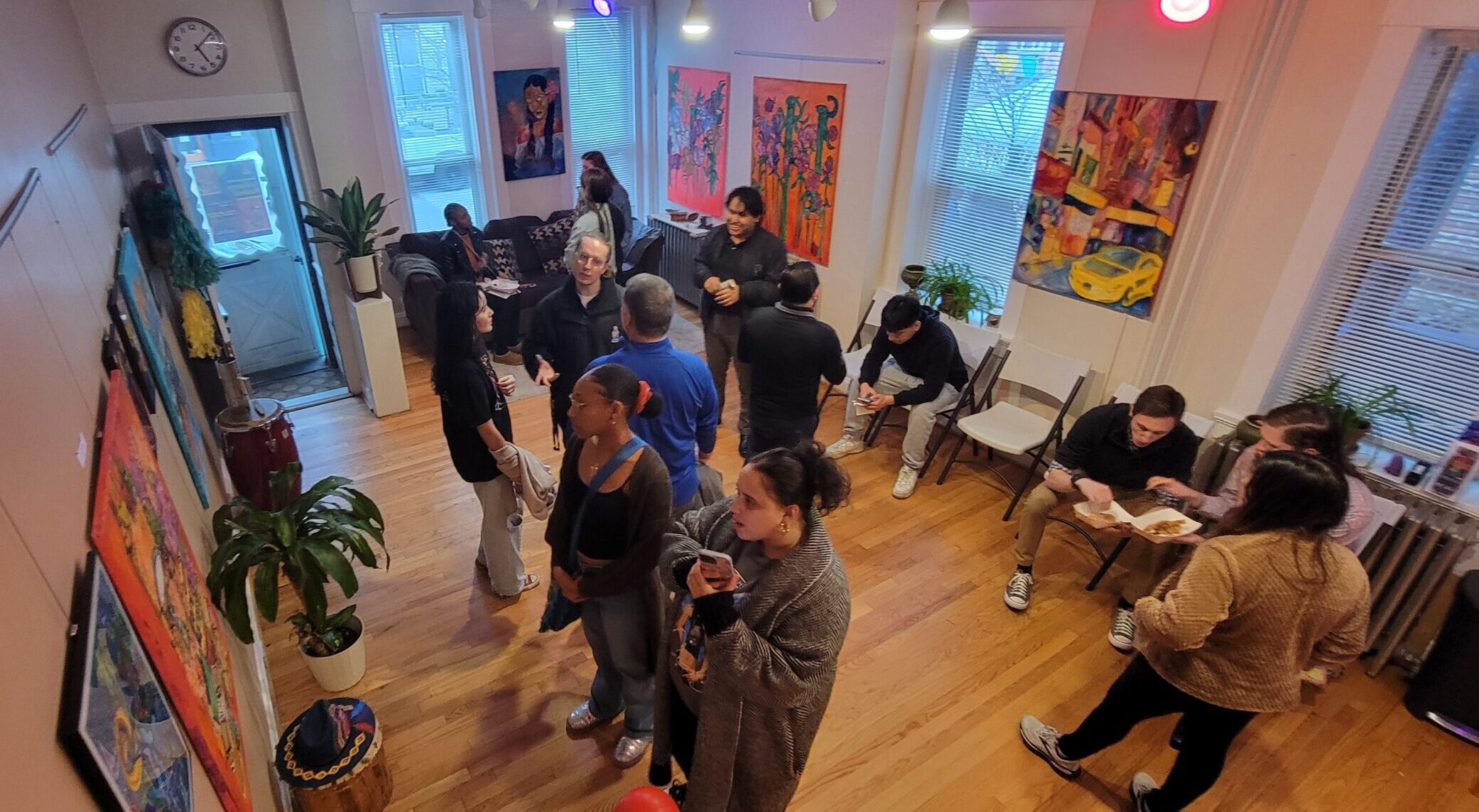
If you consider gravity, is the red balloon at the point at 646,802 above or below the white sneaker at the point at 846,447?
above

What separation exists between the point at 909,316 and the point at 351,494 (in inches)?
122

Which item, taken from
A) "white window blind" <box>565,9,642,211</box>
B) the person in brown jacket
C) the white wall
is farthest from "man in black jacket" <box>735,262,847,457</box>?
"white window blind" <box>565,9,642,211</box>

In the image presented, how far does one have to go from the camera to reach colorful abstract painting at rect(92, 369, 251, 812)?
1.39m

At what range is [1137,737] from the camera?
314 centimetres

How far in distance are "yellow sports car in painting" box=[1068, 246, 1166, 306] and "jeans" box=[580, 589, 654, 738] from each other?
330 cm

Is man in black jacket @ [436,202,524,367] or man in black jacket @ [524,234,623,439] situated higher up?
man in black jacket @ [524,234,623,439]

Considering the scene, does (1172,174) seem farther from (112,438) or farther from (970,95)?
(112,438)

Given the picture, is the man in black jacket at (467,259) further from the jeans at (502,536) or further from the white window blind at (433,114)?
the jeans at (502,536)

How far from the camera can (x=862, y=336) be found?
5793 mm

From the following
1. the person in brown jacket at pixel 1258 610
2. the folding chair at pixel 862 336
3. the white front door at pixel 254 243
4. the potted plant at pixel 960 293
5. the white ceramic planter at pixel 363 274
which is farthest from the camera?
the white front door at pixel 254 243

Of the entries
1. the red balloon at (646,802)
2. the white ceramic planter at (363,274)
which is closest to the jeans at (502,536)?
the red balloon at (646,802)

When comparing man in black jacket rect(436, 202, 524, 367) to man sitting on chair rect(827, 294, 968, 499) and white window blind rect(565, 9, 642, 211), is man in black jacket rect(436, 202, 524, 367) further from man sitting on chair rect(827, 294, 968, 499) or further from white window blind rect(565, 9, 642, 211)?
man sitting on chair rect(827, 294, 968, 499)

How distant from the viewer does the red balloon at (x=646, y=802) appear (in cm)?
180

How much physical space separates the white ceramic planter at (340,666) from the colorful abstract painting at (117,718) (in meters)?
1.82
